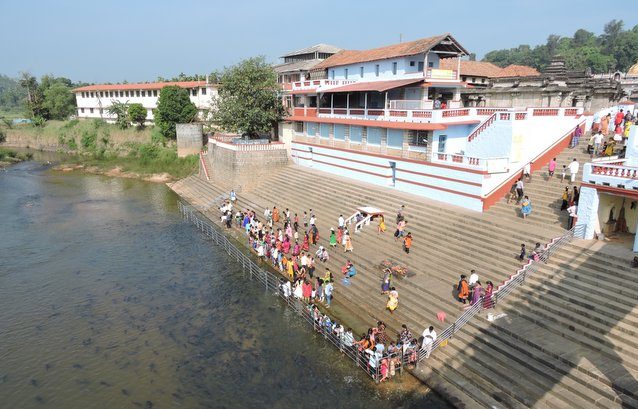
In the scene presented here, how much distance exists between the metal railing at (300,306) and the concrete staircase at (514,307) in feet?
4.48

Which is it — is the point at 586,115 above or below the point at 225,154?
above

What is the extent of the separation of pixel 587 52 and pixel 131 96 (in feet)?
344

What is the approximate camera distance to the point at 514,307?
579 inches

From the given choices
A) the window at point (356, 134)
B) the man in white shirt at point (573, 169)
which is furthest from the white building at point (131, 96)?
the man in white shirt at point (573, 169)

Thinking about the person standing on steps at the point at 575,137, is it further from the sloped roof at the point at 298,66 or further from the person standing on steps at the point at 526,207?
the sloped roof at the point at 298,66

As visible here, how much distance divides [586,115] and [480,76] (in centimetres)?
1529

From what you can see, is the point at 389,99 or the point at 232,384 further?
the point at 389,99

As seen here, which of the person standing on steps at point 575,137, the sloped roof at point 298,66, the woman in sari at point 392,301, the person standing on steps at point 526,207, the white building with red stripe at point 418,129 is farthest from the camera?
the sloped roof at point 298,66

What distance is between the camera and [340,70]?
37.4 meters

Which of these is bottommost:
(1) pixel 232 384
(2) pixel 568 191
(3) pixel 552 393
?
(1) pixel 232 384

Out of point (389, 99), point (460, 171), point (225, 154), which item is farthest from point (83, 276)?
point (389, 99)

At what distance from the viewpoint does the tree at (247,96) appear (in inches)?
1431

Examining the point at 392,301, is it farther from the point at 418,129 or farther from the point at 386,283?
the point at 418,129

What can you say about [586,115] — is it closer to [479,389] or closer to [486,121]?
[486,121]
